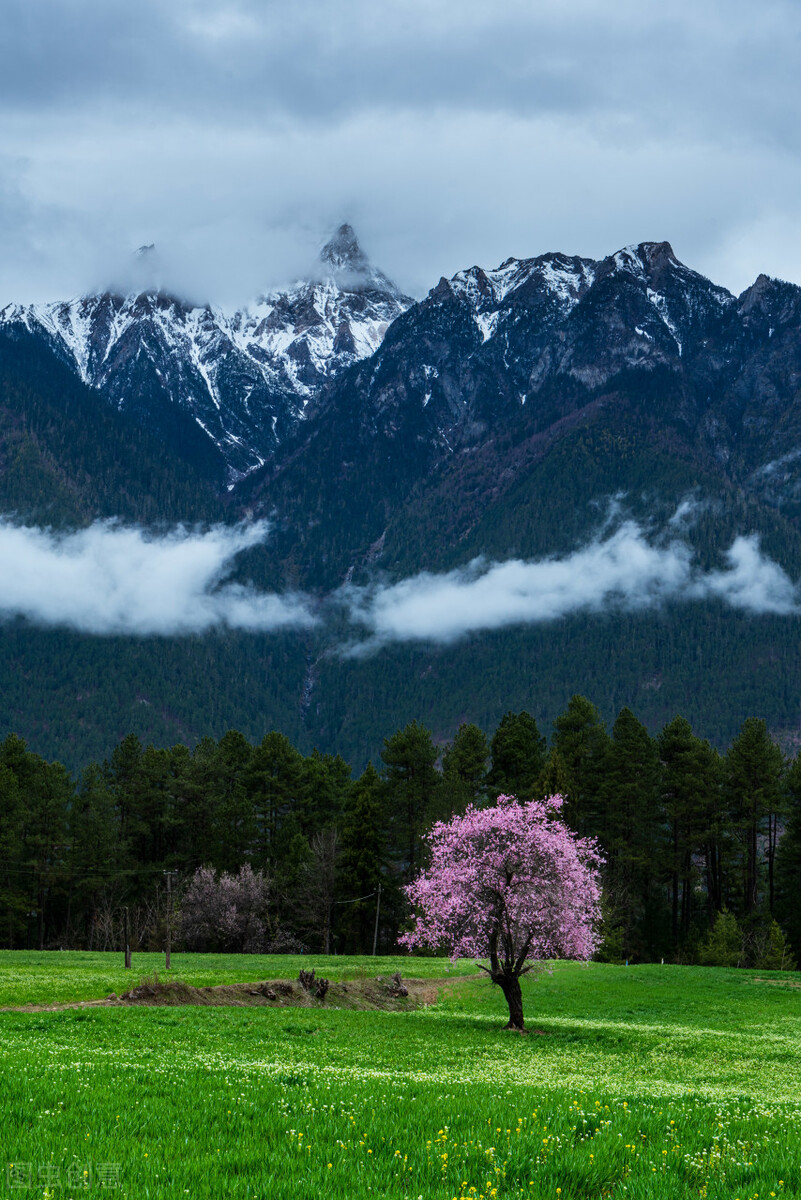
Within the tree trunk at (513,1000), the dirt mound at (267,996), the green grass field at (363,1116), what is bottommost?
the dirt mound at (267,996)

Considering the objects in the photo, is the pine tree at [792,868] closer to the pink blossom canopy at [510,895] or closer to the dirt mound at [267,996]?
the dirt mound at [267,996]

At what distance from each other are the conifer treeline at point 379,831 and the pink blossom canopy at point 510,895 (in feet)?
160

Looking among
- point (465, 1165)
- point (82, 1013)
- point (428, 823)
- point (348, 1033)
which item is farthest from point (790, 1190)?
point (428, 823)

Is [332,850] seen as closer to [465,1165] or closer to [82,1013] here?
[82,1013]

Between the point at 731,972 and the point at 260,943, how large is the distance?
4643 cm

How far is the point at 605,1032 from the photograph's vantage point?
35.4 meters

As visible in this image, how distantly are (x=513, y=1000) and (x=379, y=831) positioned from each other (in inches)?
2550

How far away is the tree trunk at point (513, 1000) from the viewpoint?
36.5 meters

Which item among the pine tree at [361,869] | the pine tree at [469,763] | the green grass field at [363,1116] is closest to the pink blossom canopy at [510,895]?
the green grass field at [363,1116]

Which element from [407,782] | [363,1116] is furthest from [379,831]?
[363,1116]

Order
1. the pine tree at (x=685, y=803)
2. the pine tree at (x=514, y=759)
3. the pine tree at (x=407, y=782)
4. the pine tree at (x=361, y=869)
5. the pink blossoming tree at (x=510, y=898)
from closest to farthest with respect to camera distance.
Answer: the pink blossoming tree at (x=510, y=898) → the pine tree at (x=685, y=803) → the pine tree at (x=361, y=869) → the pine tree at (x=407, y=782) → the pine tree at (x=514, y=759)

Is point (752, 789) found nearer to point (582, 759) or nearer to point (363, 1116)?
point (582, 759)

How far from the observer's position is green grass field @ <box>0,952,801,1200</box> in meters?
9.25

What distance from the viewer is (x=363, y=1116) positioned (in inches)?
471
